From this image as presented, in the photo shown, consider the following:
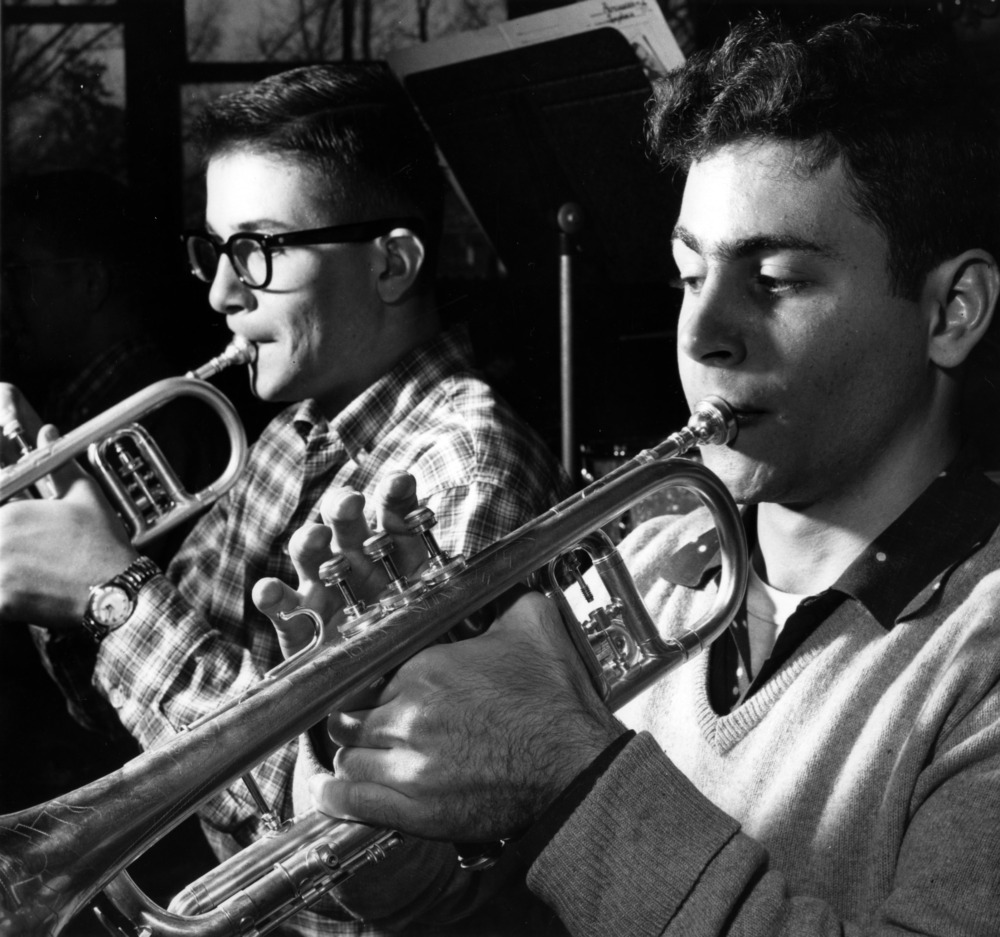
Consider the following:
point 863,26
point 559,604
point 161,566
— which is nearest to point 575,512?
point 559,604

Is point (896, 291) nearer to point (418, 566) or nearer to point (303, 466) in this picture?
point (418, 566)

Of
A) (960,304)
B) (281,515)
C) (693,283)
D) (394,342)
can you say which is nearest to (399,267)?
(394,342)

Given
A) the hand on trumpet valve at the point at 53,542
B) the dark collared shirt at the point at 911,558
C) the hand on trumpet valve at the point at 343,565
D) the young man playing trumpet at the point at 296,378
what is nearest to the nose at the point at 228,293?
the young man playing trumpet at the point at 296,378

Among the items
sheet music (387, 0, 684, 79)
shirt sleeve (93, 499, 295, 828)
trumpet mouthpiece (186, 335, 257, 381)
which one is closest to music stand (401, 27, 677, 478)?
sheet music (387, 0, 684, 79)

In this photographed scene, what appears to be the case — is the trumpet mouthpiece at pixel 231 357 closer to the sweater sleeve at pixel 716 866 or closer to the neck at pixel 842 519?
the neck at pixel 842 519

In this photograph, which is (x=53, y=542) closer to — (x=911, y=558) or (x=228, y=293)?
(x=228, y=293)

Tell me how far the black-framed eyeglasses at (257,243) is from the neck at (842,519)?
2.10ft

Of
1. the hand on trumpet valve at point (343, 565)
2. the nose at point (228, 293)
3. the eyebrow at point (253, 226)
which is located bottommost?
the hand on trumpet valve at point (343, 565)

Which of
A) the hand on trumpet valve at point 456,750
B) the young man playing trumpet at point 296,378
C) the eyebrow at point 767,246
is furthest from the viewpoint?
the young man playing trumpet at point 296,378

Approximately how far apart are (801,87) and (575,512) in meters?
0.48

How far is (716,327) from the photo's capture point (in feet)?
4.17

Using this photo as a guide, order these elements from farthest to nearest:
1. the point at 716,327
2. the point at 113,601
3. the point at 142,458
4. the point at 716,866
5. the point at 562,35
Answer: the point at 142,458 → the point at 113,601 → the point at 562,35 → the point at 716,327 → the point at 716,866

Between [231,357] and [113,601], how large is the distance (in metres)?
0.36

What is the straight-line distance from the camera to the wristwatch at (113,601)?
163 centimetres
